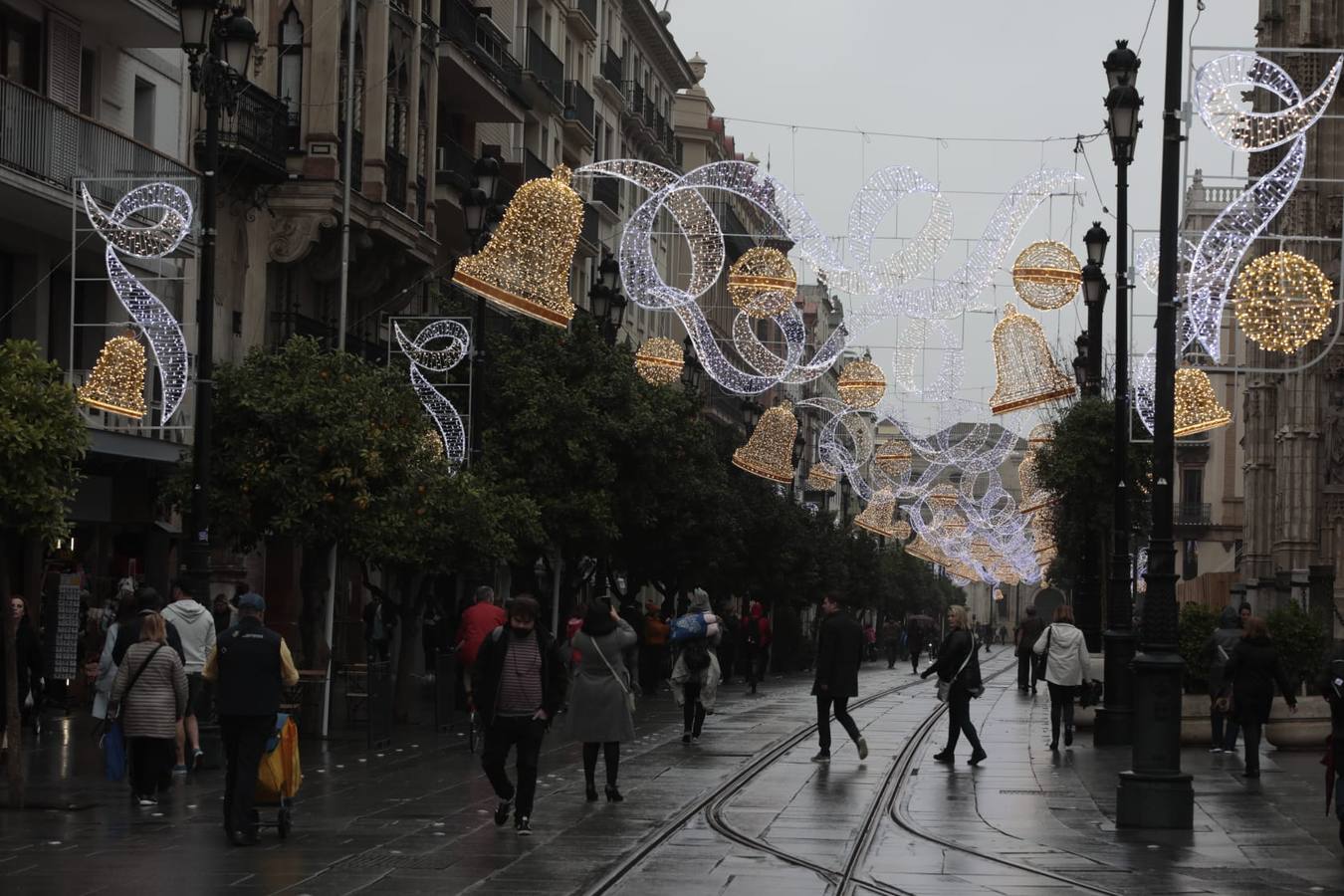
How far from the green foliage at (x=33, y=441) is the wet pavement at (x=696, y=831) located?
2.16 meters

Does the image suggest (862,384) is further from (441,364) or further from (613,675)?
(613,675)

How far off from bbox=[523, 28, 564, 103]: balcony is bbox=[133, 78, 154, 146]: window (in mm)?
20889

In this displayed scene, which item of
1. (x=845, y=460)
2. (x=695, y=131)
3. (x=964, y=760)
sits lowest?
(x=964, y=760)

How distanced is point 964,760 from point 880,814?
670 centimetres

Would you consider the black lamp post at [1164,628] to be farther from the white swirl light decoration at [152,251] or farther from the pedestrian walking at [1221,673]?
the white swirl light decoration at [152,251]

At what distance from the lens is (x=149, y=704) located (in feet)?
56.0

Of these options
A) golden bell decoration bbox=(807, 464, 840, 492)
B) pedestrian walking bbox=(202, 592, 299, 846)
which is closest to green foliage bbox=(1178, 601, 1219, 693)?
pedestrian walking bbox=(202, 592, 299, 846)

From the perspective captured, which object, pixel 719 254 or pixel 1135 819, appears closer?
pixel 1135 819

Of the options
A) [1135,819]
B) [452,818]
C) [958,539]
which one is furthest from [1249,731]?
[958,539]

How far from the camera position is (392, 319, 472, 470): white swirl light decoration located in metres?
30.9

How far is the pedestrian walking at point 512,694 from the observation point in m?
15.7

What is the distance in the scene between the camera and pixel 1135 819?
1647 centimetres

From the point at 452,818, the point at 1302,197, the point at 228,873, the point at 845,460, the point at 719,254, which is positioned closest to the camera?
the point at 228,873

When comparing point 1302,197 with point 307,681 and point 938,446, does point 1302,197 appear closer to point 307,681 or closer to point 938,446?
point 938,446
